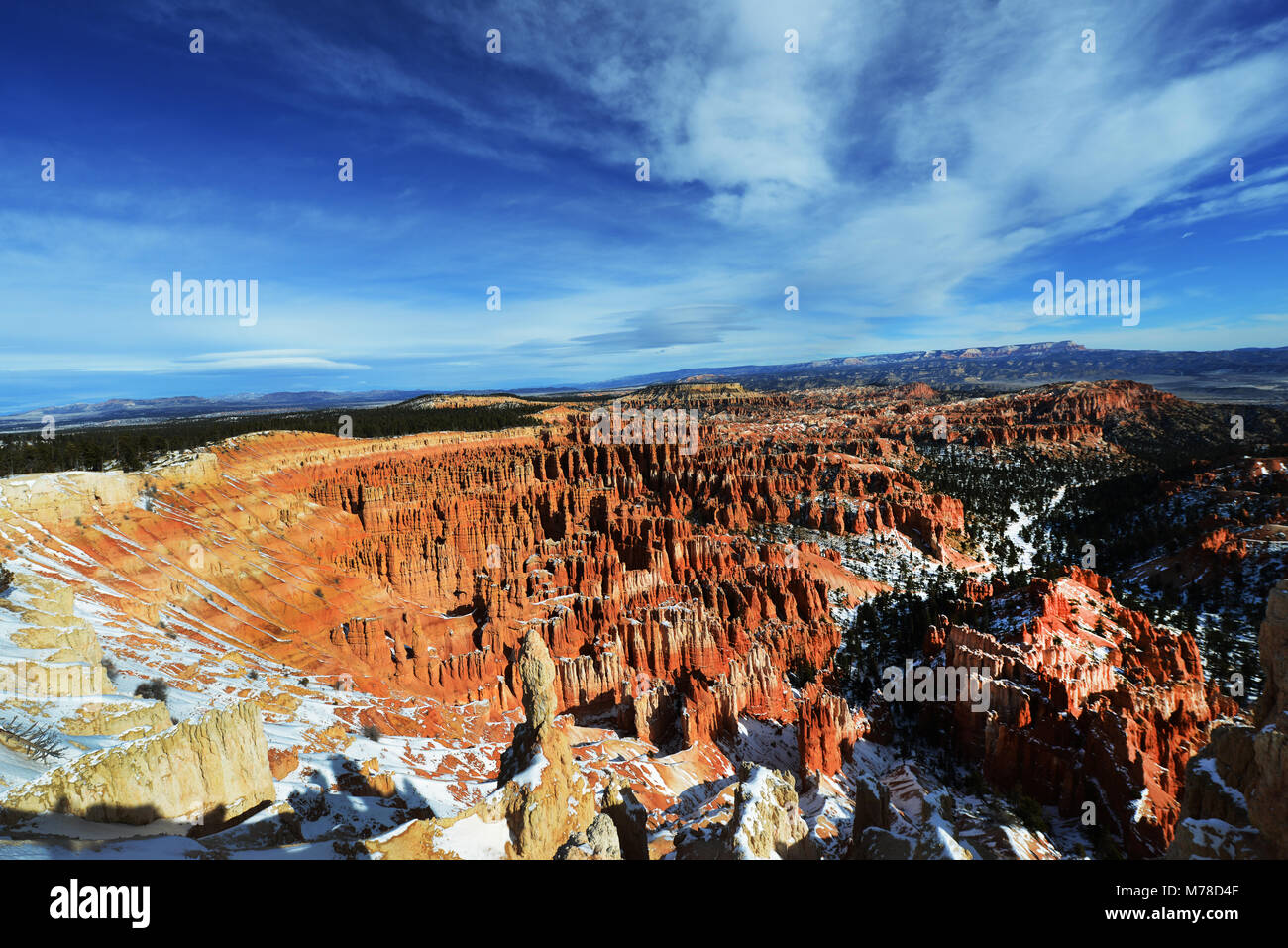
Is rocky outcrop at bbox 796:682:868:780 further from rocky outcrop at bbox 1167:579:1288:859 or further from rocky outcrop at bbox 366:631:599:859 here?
rocky outcrop at bbox 366:631:599:859

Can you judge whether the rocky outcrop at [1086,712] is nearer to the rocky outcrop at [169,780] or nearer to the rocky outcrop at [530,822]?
the rocky outcrop at [530,822]

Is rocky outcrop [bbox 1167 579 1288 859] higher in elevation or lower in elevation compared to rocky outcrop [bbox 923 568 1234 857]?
higher

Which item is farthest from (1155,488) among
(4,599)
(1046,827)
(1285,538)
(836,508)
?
(4,599)

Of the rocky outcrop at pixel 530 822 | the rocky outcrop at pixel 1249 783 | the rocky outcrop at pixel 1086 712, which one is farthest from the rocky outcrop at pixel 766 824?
the rocky outcrop at pixel 1086 712

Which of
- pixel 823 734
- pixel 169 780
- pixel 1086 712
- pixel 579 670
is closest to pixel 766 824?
pixel 169 780

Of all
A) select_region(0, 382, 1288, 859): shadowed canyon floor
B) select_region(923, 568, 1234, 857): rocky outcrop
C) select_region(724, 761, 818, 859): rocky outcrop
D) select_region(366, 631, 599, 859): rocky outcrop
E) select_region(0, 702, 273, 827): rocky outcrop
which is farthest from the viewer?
select_region(923, 568, 1234, 857): rocky outcrop

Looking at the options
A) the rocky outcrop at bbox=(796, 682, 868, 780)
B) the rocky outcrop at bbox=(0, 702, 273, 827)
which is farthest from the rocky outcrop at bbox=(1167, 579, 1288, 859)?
the rocky outcrop at bbox=(0, 702, 273, 827)

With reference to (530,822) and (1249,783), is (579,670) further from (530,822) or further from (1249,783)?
(1249,783)
